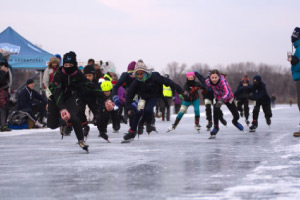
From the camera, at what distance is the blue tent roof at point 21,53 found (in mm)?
21906

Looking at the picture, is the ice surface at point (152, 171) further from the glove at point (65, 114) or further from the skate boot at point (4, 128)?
the skate boot at point (4, 128)

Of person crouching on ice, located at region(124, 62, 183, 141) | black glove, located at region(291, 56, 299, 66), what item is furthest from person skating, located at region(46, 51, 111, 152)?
black glove, located at region(291, 56, 299, 66)

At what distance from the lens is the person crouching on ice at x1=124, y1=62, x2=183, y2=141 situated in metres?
12.5

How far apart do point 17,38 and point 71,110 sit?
13.2 meters

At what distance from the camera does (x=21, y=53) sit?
22.2 m

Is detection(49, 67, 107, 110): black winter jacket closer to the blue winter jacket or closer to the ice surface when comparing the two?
the ice surface

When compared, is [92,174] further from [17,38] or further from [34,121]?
[17,38]

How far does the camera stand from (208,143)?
39.9 feet

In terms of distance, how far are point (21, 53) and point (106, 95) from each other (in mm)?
8754

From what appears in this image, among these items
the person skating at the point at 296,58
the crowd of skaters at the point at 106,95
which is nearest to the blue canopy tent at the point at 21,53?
the crowd of skaters at the point at 106,95

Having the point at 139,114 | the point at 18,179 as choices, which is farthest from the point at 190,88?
the point at 18,179

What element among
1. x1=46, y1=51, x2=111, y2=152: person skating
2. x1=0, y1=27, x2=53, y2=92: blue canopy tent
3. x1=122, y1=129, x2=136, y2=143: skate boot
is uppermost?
x1=0, y1=27, x2=53, y2=92: blue canopy tent

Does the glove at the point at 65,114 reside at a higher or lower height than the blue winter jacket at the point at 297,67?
lower

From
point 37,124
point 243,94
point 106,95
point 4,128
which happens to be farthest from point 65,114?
point 243,94
